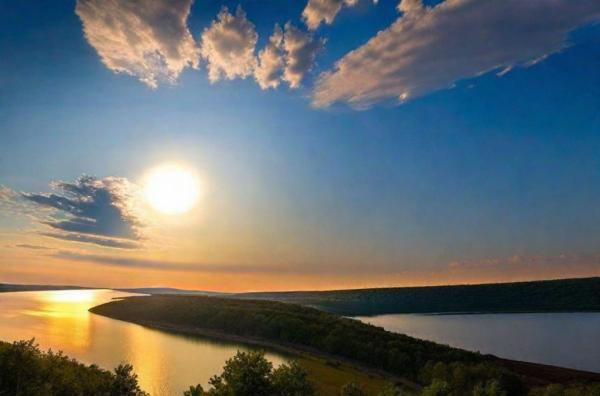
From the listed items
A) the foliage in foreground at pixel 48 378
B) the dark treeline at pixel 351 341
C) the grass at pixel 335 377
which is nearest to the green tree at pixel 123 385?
the foliage in foreground at pixel 48 378

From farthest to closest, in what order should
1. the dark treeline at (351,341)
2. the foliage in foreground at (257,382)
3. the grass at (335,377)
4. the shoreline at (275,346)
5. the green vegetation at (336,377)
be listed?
the shoreline at (275,346)
the green vegetation at (336,377)
the grass at (335,377)
the dark treeline at (351,341)
the foliage in foreground at (257,382)

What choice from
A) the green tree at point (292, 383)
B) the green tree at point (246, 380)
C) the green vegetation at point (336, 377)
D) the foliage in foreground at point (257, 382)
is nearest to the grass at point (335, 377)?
the green vegetation at point (336, 377)

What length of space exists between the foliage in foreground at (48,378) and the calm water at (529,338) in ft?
289

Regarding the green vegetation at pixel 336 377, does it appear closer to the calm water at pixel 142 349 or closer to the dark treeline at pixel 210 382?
the calm water at pixel 142 349

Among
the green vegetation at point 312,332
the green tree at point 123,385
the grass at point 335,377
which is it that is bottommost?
the grass at point 335,377

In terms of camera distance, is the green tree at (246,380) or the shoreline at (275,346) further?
the shoreline at (275,346)

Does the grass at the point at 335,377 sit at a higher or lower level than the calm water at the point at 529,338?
lower

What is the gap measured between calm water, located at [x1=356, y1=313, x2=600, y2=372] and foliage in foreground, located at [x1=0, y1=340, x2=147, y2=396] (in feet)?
289

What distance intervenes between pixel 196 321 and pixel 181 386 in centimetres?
8385

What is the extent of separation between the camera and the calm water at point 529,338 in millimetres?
104938

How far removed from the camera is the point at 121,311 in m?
198

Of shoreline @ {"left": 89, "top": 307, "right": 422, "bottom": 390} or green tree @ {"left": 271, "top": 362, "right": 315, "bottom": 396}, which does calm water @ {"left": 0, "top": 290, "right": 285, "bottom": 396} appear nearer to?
shoreline @ {"left": 89, "top": 307, "right": 422, "bottom": 390}

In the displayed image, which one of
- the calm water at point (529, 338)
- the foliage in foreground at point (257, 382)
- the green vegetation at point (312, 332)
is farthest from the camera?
the calm water at point (529, 338)

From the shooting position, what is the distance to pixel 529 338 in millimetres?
134250
